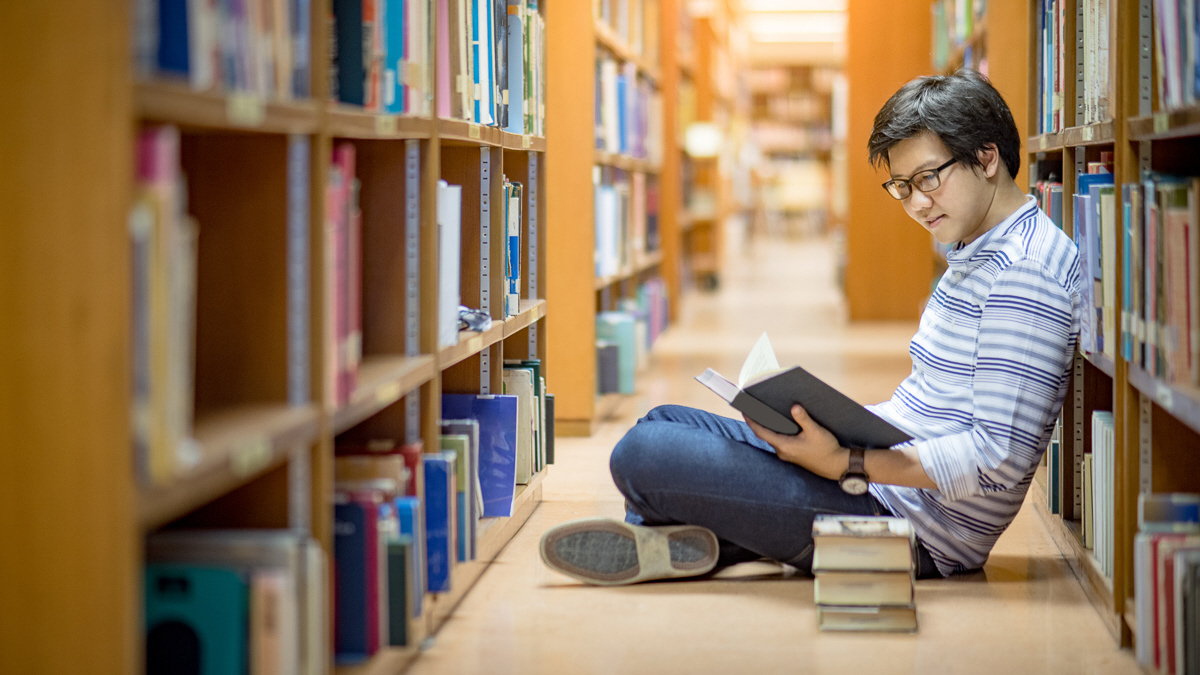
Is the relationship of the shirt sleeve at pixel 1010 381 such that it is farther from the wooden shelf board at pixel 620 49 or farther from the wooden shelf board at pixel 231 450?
the wooden shelf board at pixel 620 49

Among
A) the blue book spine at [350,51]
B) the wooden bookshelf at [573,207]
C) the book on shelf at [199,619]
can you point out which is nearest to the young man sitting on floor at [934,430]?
the blue book spine at [350,51]

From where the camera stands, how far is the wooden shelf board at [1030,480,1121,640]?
2098 mm

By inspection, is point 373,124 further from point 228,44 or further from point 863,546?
point 863,546

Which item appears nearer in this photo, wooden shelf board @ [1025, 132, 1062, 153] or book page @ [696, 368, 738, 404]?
book page @ [696, 368, 738, 404]

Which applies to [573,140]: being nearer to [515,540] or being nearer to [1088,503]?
[515,540]

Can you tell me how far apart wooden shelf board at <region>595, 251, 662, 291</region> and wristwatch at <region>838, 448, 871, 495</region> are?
220 centimetres

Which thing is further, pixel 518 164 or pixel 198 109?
pixel 518 164

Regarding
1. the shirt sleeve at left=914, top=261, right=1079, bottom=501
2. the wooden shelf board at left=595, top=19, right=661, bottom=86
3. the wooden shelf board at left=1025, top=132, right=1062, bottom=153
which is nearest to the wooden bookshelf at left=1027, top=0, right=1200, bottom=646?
the shirt sleeve at left=914, top=261, right=1079, bottom=501

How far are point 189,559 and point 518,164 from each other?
189 centimetres

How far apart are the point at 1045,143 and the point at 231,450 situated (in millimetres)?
2006

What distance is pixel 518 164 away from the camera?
125 inches

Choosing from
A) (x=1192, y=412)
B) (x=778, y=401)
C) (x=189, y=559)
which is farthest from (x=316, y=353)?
(x=1192, y=412)

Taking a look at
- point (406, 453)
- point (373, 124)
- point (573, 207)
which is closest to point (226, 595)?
point (406, 453)

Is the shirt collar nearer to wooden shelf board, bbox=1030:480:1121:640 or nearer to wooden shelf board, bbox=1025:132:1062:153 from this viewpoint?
wooden shelf board, bbox=1025:132:1062:153
